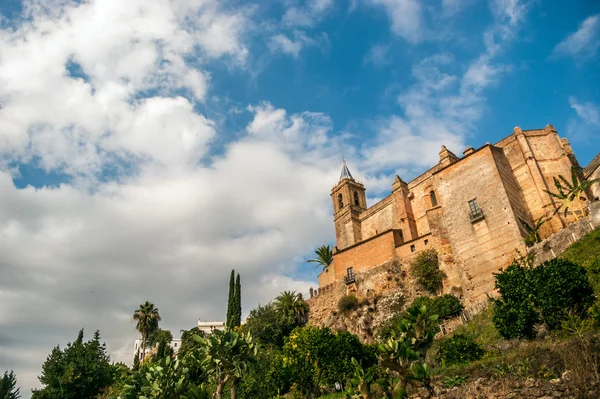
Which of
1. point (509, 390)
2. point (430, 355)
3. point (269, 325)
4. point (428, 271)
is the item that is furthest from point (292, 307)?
point (509, 390)

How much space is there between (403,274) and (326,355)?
19.5 m

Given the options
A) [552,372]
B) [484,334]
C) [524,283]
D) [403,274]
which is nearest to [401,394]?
[552,372]

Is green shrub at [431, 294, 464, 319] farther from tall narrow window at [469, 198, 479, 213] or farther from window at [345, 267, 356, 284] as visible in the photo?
window at [345, 267, 356, 284]

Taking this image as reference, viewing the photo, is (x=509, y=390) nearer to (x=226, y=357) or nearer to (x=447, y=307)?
(x=226, y=357)

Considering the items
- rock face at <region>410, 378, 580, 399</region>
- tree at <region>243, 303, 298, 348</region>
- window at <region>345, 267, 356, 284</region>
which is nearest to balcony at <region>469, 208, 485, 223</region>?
window at <region>345, 267, 356, 284</region>

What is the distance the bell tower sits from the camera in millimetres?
49719

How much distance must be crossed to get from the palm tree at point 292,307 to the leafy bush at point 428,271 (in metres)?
13.1

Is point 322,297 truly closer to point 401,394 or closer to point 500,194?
point 500,194

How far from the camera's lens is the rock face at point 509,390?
984 cm

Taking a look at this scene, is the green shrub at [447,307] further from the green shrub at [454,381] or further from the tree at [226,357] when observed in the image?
the tree at [226,357]

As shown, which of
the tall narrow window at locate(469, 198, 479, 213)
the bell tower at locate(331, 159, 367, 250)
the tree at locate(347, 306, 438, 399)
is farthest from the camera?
the bell tower at locate(331, 159, 367, 250)

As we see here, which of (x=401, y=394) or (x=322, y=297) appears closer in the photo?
(x=401, y=394)

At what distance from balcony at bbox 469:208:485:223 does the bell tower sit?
58.2 ft

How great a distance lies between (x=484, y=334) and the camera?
21.7 m
